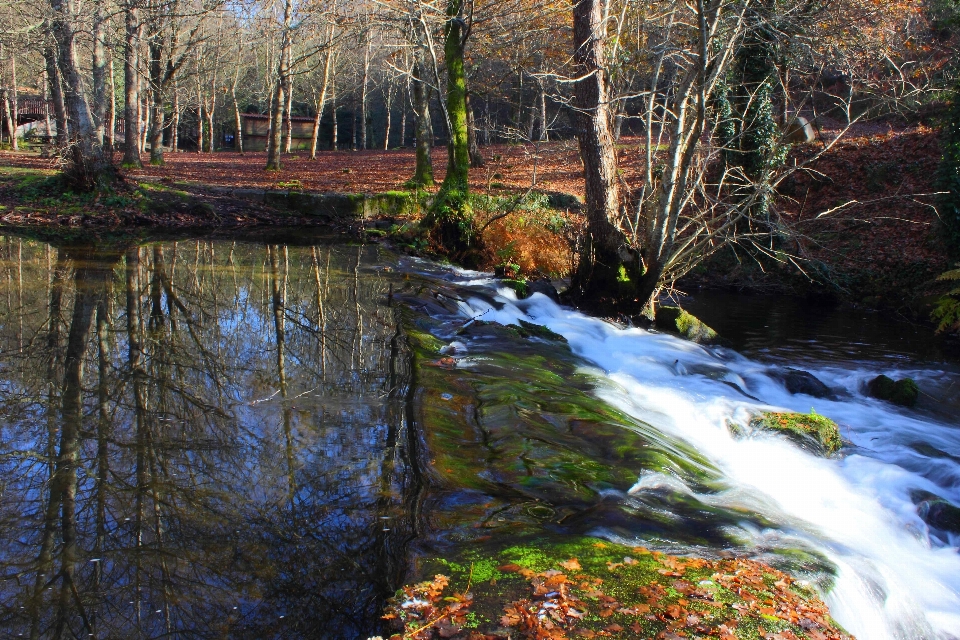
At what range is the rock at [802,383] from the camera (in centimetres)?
1029

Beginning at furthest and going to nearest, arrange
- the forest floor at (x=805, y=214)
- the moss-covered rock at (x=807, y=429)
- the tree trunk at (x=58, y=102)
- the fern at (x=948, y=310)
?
1. the tree trunk at (x=58, y=102)
2. the forest floor at (x=805, y=214)
3. the fern at (x=948, y=310)
4. the moss-covered rock at (x=807, y=429)

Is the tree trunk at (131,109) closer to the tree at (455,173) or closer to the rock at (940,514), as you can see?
the tree at (455,173)

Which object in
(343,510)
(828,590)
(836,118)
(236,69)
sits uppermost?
(236,69)

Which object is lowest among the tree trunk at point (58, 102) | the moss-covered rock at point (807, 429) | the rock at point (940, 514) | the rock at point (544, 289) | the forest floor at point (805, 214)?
the rock at point (940, 514)

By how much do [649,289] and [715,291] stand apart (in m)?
6.90

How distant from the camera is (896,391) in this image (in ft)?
33.3

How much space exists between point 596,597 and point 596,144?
30.9 feet

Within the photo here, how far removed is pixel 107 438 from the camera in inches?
218

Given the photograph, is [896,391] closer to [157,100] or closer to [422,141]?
[422,141]

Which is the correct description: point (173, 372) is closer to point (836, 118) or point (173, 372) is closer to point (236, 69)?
point (836, 118)

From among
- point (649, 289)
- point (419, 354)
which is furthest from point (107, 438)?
point (649, 289)

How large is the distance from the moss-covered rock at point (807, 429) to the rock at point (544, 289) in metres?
5.64

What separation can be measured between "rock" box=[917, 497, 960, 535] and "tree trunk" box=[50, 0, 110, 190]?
16117 millimetres

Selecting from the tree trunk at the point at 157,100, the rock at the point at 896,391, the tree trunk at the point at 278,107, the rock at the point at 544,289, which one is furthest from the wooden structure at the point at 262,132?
the rock at the point at 896,391
